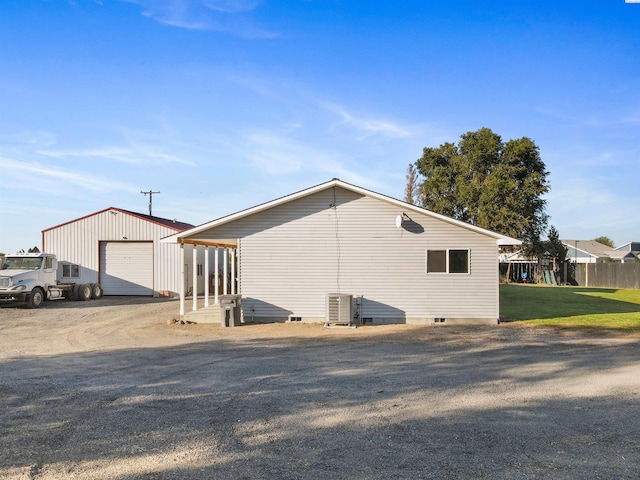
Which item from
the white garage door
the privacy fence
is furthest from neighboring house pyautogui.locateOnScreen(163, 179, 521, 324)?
the privacy fence

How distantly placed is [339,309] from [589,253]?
172 ft

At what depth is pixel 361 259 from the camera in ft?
53.5

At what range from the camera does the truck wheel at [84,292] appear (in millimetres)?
24406

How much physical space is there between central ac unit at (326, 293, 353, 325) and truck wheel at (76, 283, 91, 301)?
1410 centimetres

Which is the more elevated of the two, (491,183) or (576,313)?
(491,183)

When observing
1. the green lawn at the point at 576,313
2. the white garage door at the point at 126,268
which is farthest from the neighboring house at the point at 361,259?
the white garage door at the point at 126,268

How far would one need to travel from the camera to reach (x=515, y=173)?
3850cm

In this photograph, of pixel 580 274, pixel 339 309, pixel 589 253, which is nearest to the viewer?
pixel 339 309

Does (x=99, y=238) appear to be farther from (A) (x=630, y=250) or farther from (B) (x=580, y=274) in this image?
(A) (x=630, y=250)

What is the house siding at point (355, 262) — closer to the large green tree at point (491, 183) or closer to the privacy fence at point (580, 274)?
the large green tree at point (491, 183)

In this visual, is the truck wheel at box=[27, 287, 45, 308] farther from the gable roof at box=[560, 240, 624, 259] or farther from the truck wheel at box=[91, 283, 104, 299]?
the gable roof at box=[560, 240, 624, 259]

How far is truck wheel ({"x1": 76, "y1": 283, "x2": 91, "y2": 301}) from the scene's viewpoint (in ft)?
80.1

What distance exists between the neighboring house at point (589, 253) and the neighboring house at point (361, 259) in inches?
1801

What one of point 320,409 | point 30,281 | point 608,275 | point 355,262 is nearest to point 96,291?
point 30,281
